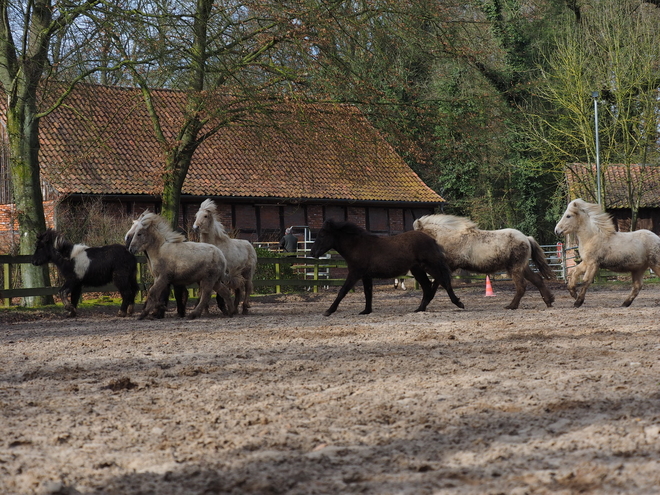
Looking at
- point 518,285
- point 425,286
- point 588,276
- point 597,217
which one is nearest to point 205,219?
point 425,286

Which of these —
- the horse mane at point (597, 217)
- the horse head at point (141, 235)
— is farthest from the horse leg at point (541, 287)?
the horse head at point (141, 235)

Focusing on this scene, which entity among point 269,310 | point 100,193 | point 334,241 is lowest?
point 269,310

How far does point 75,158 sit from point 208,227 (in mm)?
5784

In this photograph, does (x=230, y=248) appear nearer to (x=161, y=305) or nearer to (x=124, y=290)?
(x=161, y=305)

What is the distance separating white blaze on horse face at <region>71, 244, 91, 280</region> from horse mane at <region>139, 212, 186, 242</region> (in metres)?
1.76

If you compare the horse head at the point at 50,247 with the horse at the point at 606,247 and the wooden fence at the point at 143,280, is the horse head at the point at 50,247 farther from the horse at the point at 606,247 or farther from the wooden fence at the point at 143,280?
the horse at the point at 606,247

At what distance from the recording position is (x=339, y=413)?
18.2 feet

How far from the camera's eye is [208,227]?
1533cm

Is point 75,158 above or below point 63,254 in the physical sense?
above

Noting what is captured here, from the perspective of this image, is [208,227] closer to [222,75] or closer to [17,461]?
[222,75]

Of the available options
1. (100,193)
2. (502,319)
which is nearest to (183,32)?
(502,319)

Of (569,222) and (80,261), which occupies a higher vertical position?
(569,222)

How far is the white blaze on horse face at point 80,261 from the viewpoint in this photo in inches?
604

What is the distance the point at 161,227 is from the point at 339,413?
925cm
